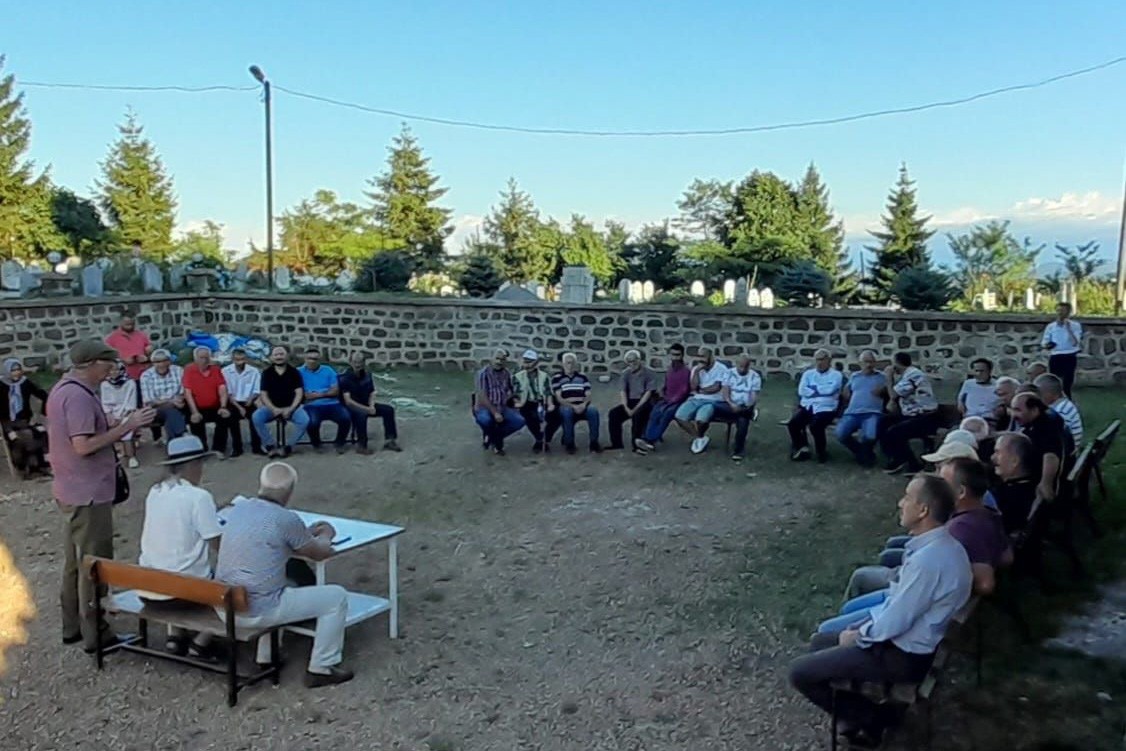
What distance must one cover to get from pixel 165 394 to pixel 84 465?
18.2ft

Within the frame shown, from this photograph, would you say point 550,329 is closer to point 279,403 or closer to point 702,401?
point 702,401

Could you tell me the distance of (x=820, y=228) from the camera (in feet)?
118

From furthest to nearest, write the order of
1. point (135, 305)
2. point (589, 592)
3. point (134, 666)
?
point (135, 305), point (589, 592), point (134, 666)

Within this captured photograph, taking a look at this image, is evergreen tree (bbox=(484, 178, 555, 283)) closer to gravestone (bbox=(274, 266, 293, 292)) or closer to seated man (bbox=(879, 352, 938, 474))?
gravestone (bbox=(274, 266, 293, 292))

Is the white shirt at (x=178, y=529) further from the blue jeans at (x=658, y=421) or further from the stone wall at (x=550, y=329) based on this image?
the stone wall at (x=550, y=329)

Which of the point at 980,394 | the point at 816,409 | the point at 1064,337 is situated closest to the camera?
the point at 980,394

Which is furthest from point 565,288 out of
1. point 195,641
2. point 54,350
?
point 195,641

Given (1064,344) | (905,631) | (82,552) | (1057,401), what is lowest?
(82,552)

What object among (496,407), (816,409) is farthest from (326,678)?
(816,409)

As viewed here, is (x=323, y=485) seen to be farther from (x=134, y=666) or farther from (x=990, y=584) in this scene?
(x=990, y=584)

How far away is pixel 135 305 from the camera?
16797 mm

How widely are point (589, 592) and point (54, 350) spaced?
1266 centimetres

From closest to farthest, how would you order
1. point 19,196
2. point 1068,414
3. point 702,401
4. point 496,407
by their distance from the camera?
point 1068,414, point 496,407, point 702,401, point 19,196

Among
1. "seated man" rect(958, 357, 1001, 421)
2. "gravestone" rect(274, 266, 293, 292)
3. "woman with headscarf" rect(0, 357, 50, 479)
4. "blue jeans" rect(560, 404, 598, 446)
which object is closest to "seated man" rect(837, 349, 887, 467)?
"seated man" rect(958, 357, 1001, 421)
